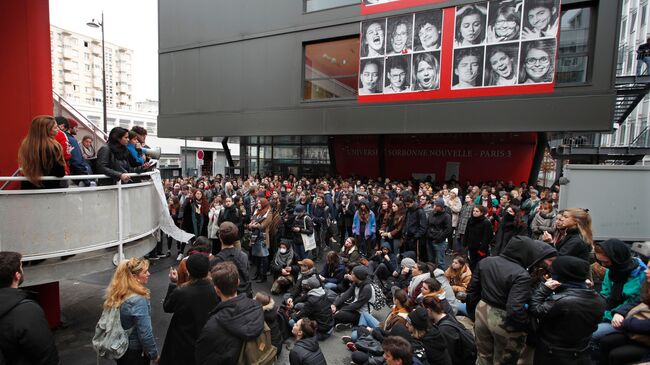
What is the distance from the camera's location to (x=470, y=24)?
13.4m

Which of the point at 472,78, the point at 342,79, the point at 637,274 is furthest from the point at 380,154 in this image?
the point at 637,274

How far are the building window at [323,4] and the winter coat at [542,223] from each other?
1284 centimetres

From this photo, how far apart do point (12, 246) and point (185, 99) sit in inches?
737

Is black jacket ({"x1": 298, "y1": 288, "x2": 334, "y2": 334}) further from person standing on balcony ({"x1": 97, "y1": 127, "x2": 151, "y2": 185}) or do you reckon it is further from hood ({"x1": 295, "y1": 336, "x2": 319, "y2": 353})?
person standing on balcony ({"x1": 97, "y1": 127, "x2": 151, "y2": 185})

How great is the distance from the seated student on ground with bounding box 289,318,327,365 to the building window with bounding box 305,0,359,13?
16.1 metres

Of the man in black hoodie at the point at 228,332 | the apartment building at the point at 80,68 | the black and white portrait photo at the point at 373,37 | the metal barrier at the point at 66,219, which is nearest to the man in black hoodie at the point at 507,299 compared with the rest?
the man in black hoodie at the point at 228,332

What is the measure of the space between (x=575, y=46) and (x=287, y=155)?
16.0m

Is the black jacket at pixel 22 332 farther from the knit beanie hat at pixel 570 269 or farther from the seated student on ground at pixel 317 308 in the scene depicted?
the knit beanie hat at pixel 570 269

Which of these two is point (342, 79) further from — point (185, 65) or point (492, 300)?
point (492, 300)

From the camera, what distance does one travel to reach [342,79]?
1723 centimetres

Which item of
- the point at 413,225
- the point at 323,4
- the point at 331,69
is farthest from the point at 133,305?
the point at 323,4

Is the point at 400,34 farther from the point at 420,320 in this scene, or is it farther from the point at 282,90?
the point at 420,320

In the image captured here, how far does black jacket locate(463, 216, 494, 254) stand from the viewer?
24.9 ft

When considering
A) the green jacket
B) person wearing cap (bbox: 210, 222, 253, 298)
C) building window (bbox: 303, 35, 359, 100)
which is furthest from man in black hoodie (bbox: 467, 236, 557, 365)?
building window (bbox: 303, 35, 359, 100)
